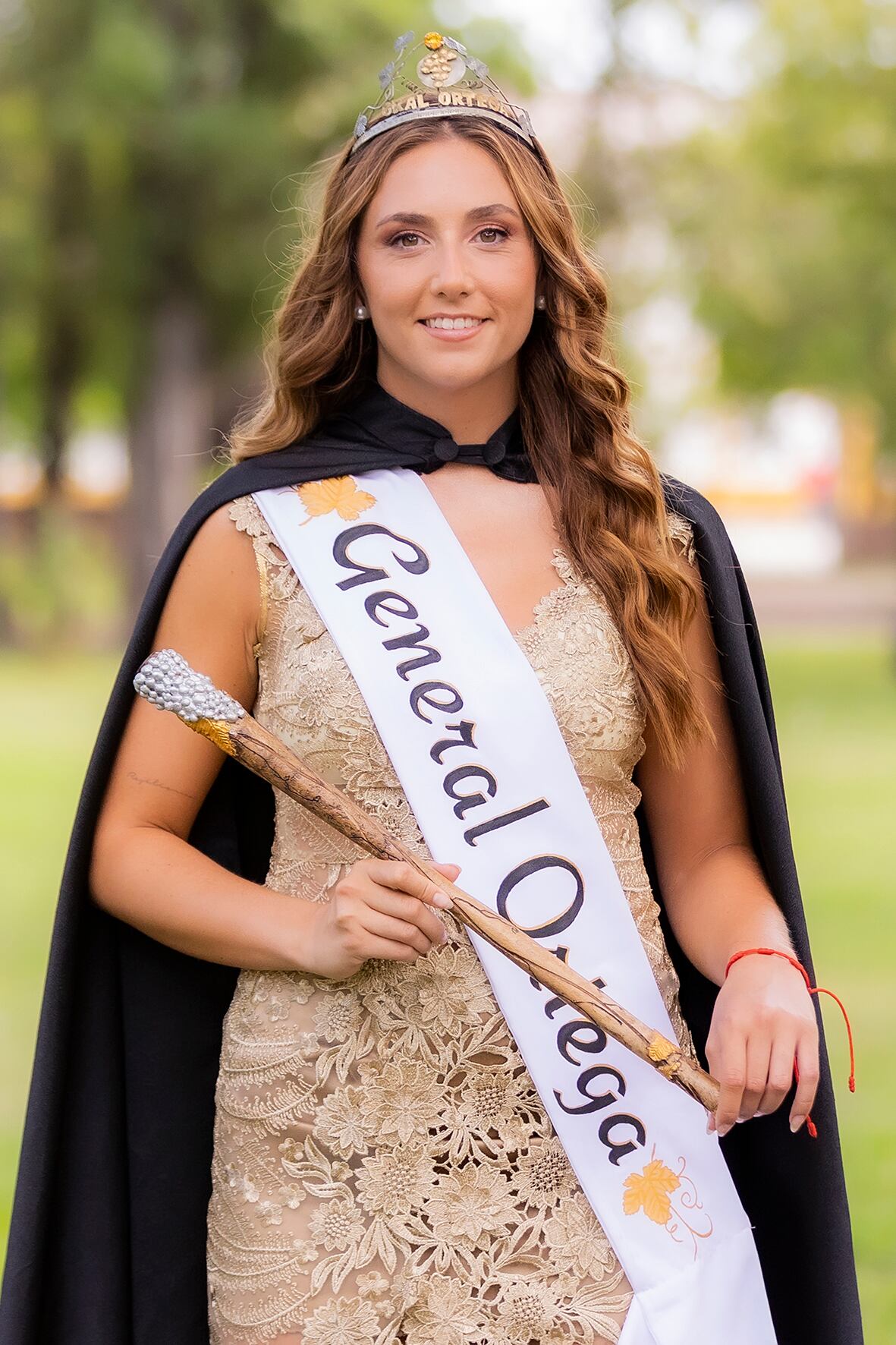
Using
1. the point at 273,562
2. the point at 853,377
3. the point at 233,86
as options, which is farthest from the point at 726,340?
the point at 273,562

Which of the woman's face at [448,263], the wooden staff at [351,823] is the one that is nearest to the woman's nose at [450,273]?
the woman's face at [448,263]

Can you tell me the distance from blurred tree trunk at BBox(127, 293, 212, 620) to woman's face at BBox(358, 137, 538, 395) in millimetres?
17555

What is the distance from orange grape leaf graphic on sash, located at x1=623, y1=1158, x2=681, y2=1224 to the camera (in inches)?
78.4

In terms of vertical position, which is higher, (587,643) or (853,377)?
(853,377)

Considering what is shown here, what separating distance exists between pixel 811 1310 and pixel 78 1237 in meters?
0.88

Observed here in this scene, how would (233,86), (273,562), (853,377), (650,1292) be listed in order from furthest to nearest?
(853,377)
(233,86)
(273,562)
(650,1292)

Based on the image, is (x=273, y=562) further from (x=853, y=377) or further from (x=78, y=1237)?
(x=853, y=377)

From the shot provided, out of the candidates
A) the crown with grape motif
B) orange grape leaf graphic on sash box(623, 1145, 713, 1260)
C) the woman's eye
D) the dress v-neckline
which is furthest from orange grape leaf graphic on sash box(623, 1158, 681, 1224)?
the crown with grape motif

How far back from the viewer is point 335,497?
219 cm

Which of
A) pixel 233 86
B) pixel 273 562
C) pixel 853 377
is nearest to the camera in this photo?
pixel 273 562

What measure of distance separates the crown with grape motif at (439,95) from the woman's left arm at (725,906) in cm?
58

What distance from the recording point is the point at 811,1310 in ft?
7.04

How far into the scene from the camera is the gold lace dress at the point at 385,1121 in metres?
1.94

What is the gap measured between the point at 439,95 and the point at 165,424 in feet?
59.7
